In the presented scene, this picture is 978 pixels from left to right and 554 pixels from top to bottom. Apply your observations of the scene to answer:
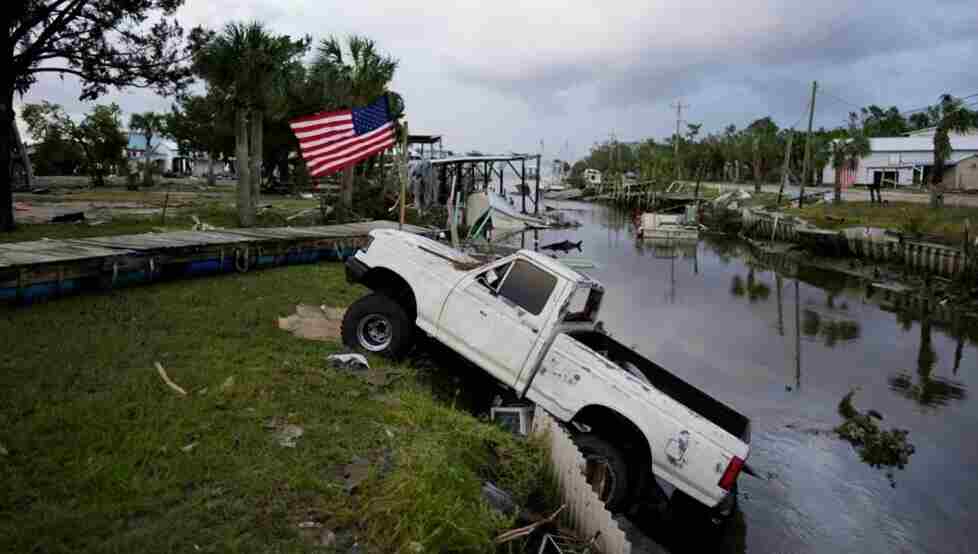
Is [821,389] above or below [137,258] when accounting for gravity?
below

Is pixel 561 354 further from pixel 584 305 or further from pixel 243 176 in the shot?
pixel 243 176

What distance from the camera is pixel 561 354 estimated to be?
746cm

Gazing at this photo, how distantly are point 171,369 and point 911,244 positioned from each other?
29.2 meters

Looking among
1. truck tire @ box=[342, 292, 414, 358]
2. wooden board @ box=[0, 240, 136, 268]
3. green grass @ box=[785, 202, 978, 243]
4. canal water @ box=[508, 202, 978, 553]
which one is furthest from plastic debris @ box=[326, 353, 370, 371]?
green grass @ box=[785, 202, 978, 243]

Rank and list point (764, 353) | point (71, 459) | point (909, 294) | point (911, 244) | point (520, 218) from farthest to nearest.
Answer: point (520, 218)
point (911, 244)
point (909, 294)
point (764, 353)
point (71, 459)

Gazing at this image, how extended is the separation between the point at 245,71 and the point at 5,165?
7384 mm

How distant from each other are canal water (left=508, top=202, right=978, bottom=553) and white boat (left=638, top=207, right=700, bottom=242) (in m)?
14.2

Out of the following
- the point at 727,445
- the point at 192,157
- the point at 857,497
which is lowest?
the point at 857,497

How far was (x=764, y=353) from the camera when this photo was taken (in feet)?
54.9

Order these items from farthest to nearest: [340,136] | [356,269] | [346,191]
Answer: [346,191] → [340,136] → [356,269]

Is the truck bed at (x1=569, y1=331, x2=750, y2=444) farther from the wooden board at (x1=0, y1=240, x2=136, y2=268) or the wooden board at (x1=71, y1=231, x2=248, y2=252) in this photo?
the wooden board at (x1=71, y1=231, x2=248, y2=252)

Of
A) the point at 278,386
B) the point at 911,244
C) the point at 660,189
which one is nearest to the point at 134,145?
the point at 660,189

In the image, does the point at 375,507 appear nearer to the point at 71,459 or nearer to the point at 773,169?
the point at 71,459

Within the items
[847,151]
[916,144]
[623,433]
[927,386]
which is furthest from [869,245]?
[916,144]
